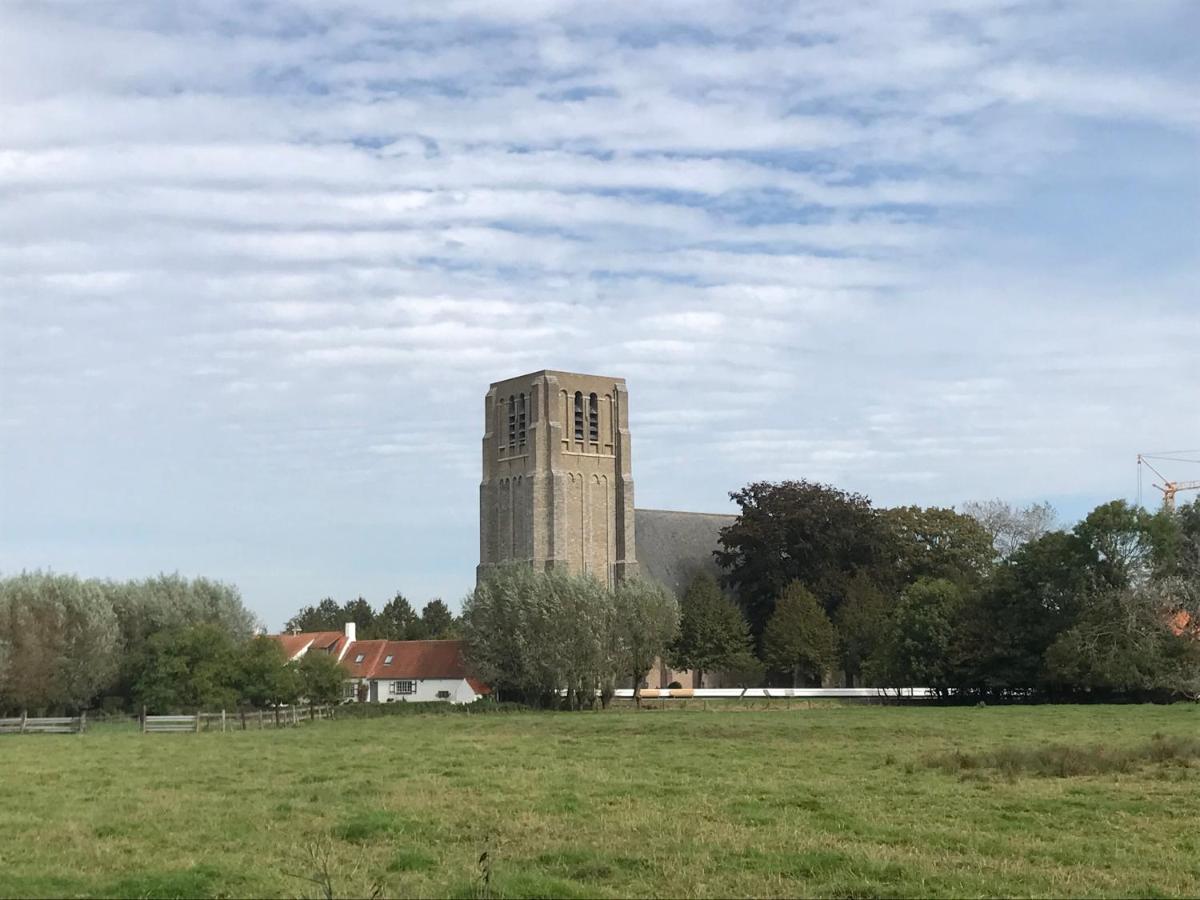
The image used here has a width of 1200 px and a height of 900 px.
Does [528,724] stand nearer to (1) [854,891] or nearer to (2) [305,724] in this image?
(2) [305,724]

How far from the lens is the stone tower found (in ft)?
321

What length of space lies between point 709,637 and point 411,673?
69.2ft

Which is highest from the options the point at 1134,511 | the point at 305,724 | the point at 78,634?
the point at 1134,511

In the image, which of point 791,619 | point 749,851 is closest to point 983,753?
point 749,851

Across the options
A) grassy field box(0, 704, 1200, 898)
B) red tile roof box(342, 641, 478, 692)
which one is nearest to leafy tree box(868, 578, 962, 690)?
red tile roof box(342, 641, 478, 692)

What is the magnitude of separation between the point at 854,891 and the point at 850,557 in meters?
84.0

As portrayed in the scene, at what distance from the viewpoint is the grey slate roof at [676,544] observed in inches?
4227

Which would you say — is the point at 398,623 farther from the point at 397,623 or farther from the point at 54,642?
the point at 54,642

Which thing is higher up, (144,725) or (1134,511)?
(1134,511)

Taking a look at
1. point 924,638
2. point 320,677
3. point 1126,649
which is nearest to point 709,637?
point 924,638

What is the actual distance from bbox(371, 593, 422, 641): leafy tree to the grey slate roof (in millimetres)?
37149

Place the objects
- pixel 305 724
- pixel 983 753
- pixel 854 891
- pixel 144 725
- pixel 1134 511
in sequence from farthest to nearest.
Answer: pixel 1134 511 < pixel 305 724 < pixel 144 725 < pixel 983 753 < pixel 854 891

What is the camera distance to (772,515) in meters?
95.2

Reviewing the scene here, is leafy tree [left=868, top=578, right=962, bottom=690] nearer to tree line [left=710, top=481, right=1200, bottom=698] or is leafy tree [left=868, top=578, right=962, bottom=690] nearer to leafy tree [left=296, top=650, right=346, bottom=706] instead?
tree line [left=710, top=481, right=1200, bottom=698]
